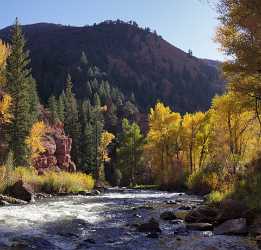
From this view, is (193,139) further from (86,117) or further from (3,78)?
(86,117)

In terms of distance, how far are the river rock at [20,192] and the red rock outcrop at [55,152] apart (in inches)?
1108

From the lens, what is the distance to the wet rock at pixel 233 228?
1497cm

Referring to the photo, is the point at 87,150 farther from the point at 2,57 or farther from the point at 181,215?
the point at 181,215

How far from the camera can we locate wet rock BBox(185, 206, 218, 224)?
17.8m

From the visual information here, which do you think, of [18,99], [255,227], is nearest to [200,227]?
[255,227]

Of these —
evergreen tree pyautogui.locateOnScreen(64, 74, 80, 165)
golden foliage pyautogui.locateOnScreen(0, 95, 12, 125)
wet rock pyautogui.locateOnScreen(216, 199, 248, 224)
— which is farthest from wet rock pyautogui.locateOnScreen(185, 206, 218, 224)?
evergreen tree pyautogui.locateOnScreen(64, 74, 80, 165)

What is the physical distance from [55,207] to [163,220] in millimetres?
7268

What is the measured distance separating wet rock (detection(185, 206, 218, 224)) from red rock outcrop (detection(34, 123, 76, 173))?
40932 mm

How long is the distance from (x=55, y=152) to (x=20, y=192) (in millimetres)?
37689

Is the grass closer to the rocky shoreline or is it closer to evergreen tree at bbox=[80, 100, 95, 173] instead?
the rocky shoreline

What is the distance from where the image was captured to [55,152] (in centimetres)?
6581

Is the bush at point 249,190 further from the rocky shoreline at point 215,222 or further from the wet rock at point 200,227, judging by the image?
the wet rock at point 200,227

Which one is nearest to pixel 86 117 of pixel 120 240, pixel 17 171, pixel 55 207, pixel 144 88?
pixel 17 171

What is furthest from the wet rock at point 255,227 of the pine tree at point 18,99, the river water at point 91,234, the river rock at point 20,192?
the pine tree at point 18,99
